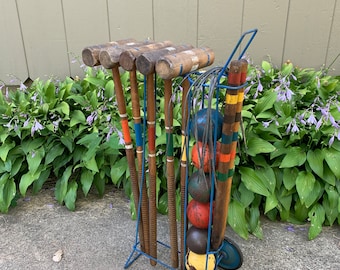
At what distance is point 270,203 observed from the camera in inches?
87.7

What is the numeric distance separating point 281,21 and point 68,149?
189 cm

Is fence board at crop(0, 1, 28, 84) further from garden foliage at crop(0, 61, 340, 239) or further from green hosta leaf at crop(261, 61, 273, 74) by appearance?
green hosta leaf at crop(261, 61, 273, 74)

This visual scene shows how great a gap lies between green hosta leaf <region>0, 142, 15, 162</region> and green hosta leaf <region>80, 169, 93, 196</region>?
0.52m

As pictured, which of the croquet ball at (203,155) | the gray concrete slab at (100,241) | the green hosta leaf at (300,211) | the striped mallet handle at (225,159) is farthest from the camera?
the green hosta leaf at (300,211)

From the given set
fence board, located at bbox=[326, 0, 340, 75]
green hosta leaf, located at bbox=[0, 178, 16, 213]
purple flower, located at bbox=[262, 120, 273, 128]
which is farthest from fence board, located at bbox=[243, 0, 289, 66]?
green hosta leaf, located at bbox=[0, 178, 16, 213]

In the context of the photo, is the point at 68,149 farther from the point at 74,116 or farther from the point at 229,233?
the point at 229,233

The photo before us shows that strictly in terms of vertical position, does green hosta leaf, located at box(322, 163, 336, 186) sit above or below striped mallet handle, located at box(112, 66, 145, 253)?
below

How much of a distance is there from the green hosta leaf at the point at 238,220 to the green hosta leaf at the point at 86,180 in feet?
3.12

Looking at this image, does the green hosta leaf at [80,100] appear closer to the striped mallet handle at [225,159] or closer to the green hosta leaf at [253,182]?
the green hosta leaf at [253,182]

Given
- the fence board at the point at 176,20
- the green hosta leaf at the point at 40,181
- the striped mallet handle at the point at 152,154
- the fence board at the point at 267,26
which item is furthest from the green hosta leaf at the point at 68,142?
the fence board at the point at 267,26

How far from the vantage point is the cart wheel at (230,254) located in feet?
5.99

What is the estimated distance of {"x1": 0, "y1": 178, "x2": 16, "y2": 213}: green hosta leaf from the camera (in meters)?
2.41

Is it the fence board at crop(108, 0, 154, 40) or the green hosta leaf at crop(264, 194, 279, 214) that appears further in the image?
the fence board at crop(108, 0, 154, 40)

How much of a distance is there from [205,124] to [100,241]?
1.19 metres
